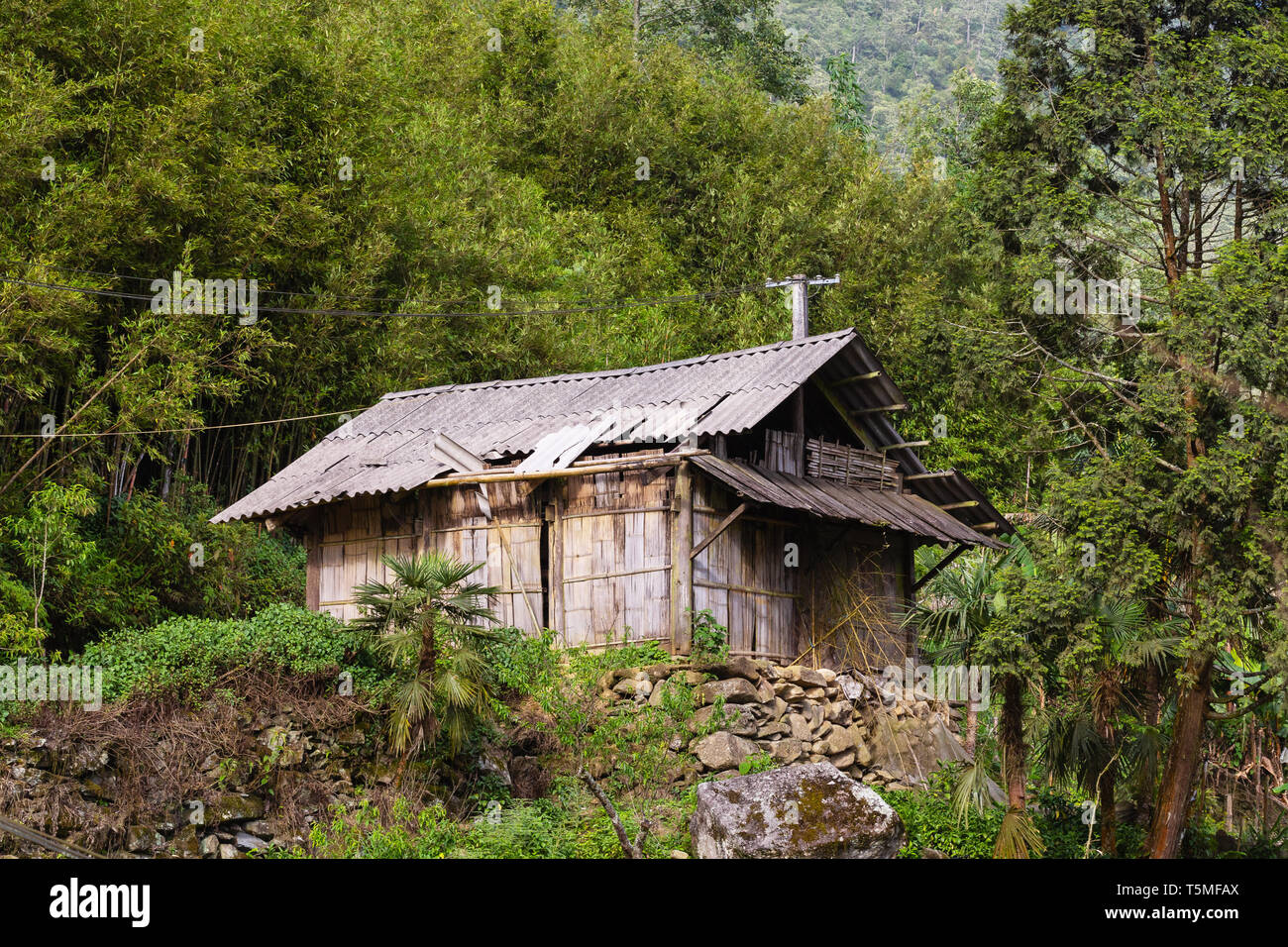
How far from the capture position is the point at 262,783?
43.2 ft

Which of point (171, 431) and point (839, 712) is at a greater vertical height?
point (171, 431)

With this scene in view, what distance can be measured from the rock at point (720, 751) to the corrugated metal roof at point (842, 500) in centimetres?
264

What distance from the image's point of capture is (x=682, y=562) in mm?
15641

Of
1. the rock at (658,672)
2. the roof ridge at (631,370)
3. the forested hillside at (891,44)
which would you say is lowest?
the rock at (658,672)

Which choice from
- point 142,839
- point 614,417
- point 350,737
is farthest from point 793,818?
point 614,417

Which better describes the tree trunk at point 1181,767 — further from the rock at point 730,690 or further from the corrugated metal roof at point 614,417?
the rock at point 730,690

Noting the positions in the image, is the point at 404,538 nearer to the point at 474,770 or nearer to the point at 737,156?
the point at 474,770

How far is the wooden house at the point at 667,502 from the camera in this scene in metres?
16.0

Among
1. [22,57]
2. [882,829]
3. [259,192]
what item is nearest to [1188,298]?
[882,829]

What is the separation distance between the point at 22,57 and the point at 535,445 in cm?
782

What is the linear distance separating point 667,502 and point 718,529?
2.77 ft

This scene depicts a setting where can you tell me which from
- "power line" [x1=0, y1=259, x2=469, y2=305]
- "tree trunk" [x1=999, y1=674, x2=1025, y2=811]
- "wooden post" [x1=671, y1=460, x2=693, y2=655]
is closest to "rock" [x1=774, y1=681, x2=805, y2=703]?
"wooden post" [x1=671, y1=460, x2=693, y2=655]

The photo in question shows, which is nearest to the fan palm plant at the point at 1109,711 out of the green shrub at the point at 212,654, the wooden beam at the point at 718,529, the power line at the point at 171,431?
the wooden beam at the point at 718,529

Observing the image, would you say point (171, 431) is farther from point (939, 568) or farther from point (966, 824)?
point (966, 824)
